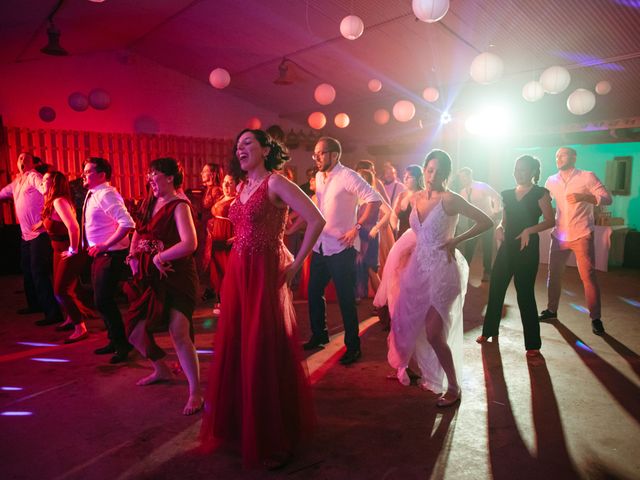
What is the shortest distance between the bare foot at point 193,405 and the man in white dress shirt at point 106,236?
121cm

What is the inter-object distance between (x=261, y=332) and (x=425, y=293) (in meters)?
1.14

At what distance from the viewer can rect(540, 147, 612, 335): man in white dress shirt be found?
4449 millimetres

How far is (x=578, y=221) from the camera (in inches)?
179

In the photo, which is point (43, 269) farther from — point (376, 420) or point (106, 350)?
point (376, 420)

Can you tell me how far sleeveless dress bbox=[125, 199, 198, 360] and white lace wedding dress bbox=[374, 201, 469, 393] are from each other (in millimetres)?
1350

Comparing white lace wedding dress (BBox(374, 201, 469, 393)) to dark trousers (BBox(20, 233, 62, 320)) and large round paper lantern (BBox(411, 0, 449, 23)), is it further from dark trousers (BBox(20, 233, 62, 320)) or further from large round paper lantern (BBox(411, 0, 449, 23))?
dark trousers (BBox(20, 233, 62, 320))

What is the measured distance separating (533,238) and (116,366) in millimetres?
3463

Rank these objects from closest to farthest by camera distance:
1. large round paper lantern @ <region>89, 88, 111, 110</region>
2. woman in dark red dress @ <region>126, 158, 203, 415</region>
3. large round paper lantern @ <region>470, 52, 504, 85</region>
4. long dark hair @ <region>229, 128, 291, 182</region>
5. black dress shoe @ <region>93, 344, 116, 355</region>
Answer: long dark hair @ <region>229, 128, 291, 182</region> → woman in dark red dress @ <region>126, 158, 203, 415</region> → black dress shoe @ <region>93, 344, 116, 355</region> → large round paper lantern @ <region>470, 52, 504, 85</region> → large round paper lantern @ <region>89, 88, 111, 110</region>

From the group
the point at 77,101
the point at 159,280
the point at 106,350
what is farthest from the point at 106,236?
the point at 77,101

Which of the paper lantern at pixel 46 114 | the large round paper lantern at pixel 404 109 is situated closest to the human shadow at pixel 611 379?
the large round paper lantern at pixel 404 109

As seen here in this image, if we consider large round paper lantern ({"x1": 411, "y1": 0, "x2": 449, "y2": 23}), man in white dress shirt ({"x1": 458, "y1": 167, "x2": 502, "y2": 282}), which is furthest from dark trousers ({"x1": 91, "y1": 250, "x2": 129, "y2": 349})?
man in white dress shirt ({"x1": 458, "y1": 167, "x2": 502, "y2": 282})

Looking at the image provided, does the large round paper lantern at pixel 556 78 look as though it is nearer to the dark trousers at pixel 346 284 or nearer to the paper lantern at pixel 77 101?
the dark trousers at pixel 346 284

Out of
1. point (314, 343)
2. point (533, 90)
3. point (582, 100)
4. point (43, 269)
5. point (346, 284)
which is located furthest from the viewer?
point (533, 90)

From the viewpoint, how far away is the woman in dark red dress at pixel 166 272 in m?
2.81
